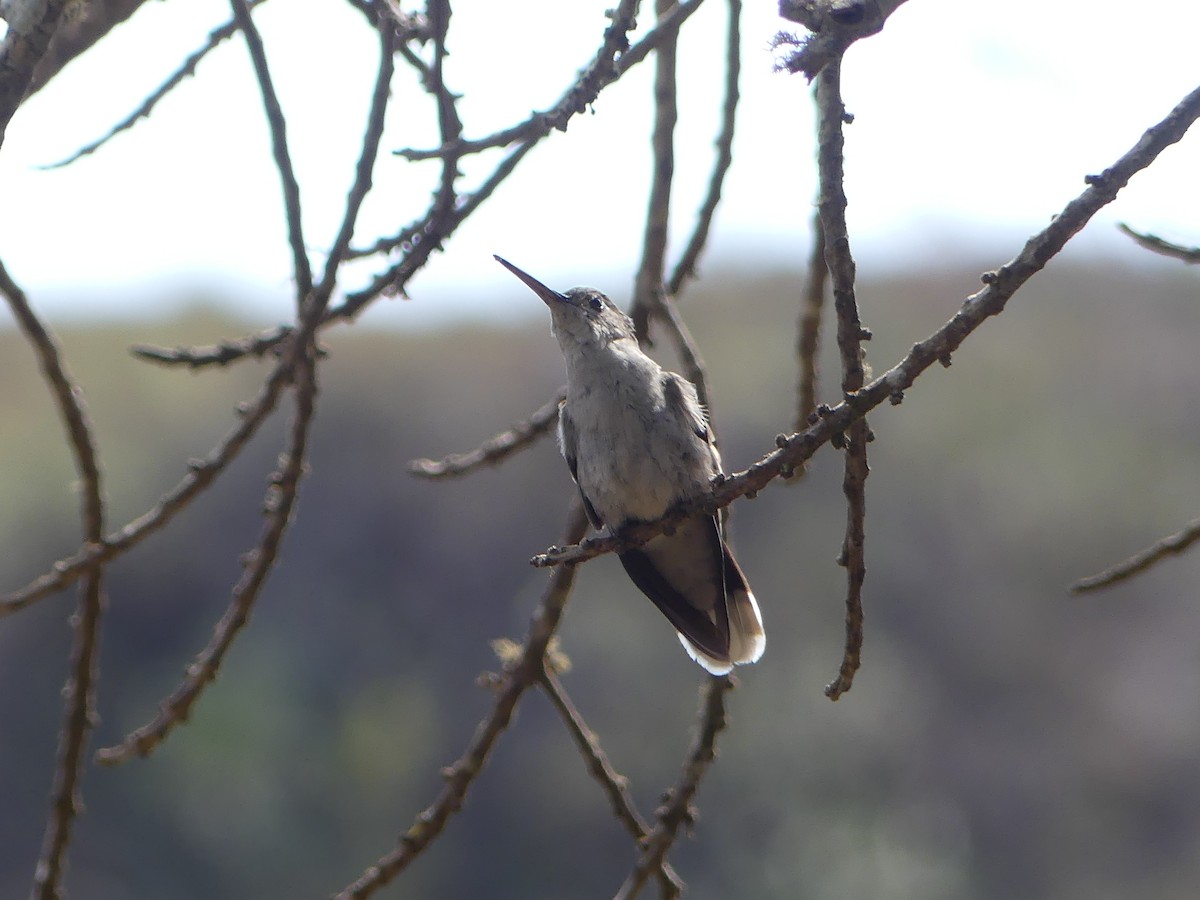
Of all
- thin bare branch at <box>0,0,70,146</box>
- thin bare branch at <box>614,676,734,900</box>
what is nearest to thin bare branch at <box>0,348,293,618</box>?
thin bare branch at <box>0,0,70,146</box>

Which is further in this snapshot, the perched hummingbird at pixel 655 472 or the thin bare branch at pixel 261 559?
the perched hummingbird at pixel 655 472

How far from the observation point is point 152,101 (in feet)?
12.3

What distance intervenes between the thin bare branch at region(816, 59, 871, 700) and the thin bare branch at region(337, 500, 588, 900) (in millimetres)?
1119

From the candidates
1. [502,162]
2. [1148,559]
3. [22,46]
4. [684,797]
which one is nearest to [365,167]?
[502,162]

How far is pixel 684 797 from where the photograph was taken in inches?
130

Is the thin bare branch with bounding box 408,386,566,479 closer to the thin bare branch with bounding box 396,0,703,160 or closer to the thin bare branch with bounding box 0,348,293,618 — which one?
the thin bare branch with bounding box 0,348,293,618

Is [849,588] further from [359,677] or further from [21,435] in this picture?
[21,435]

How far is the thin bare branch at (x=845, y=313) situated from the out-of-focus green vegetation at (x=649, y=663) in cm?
1164

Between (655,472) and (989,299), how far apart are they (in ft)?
7.27

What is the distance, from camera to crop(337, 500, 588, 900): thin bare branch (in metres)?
3.12

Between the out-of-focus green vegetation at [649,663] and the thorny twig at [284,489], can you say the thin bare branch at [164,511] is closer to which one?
the thorny twig at [284,489]

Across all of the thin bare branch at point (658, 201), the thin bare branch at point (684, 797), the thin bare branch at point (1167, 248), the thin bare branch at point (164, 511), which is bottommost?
the thin bare branch at point (684, 797)

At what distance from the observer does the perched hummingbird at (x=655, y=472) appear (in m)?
4.42

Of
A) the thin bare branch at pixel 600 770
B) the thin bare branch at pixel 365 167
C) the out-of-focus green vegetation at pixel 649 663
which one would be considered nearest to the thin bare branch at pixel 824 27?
the thin bare branch at pixel 365 167
